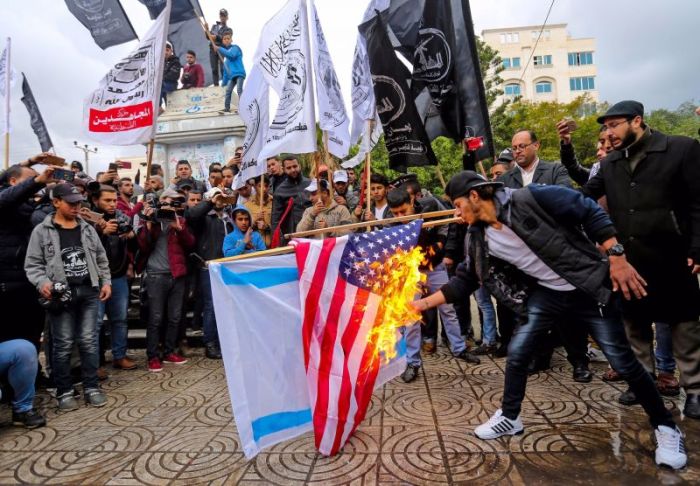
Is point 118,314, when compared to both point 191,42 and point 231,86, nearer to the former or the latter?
point 231,86

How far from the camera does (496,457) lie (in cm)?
303

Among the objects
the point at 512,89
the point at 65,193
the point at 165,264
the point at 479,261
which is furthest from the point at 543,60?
the point at 65,193

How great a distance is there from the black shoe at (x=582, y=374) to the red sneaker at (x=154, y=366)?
5107 mm

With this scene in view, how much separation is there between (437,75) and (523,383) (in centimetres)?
369

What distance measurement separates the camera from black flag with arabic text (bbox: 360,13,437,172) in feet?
17.7

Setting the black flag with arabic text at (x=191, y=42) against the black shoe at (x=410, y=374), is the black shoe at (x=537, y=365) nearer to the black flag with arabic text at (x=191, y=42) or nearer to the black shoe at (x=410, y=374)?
the black shoe at (x=410, y=374)

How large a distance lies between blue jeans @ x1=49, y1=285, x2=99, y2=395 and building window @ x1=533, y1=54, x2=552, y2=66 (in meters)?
74.9

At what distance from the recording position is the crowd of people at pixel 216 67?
11.9 meters

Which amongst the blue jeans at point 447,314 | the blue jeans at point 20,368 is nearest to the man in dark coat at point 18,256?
the blue jeans at point 20,368

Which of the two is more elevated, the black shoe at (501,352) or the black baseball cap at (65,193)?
the black baseball cap at (65,193)

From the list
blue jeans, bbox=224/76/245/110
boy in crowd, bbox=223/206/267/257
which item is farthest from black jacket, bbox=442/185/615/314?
blue jeans, bbox=224/76/245/110

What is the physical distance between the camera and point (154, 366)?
5.64m

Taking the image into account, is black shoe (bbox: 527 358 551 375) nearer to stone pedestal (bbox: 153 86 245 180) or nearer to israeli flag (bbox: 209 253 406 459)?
israeli flag (bbox: 209 253 406 459)

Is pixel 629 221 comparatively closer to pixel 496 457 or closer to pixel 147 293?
pixel 496 457
